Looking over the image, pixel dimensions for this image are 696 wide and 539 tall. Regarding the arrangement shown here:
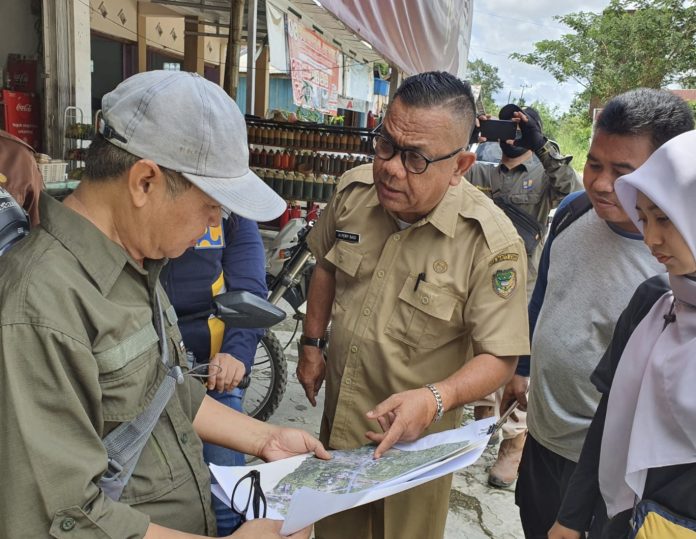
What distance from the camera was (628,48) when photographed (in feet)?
68.6

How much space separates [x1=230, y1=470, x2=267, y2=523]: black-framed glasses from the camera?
121cm

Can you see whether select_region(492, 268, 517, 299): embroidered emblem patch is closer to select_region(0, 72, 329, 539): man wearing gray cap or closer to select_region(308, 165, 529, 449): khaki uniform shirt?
select_region(308, 165, 529, 449): khaki uniform shirt

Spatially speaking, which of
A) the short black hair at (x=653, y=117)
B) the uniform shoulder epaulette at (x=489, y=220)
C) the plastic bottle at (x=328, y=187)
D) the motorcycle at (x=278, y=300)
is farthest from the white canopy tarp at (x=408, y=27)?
the short black hair at (x=653, y=117)

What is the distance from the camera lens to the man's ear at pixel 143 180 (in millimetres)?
997

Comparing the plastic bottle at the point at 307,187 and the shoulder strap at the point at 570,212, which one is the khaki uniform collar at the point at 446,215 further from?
the plastic bottle at the point at 307,187

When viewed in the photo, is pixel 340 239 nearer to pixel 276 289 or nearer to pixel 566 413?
pixel 566 413

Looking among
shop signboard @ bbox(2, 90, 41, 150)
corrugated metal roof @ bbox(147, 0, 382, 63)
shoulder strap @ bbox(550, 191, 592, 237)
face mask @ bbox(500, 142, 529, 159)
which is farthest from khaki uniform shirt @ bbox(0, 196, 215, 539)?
corrugated metal roof @ bbox(147, 0, 382, 63)

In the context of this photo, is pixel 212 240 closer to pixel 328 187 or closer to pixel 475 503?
pixel 475 503

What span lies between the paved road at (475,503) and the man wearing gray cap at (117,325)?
75.6 inches

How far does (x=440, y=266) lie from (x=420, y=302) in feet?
0.43

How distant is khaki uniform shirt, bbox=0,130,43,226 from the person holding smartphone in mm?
2201

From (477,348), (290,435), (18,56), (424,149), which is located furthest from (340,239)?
(18,56)

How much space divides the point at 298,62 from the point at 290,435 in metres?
5.71

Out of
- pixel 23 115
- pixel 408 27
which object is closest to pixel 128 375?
pixel 408 27
